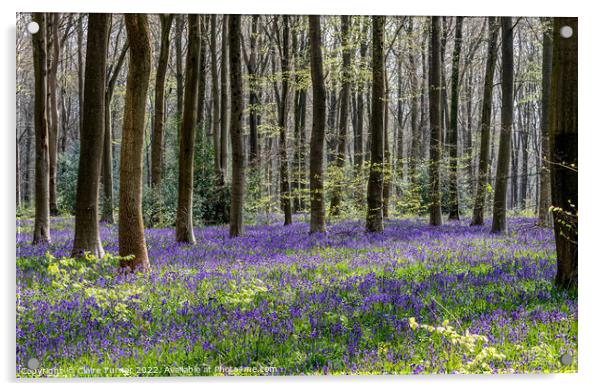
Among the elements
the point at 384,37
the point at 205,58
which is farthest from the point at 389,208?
the point at 205,58

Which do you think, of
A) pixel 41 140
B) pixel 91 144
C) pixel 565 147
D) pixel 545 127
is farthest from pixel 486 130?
pixel 41 140

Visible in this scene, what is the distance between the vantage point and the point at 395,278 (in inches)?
262

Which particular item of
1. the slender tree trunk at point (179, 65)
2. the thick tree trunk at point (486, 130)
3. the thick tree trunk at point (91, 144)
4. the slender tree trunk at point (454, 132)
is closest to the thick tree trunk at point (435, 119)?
the slender tree trunk at point (454, 132)

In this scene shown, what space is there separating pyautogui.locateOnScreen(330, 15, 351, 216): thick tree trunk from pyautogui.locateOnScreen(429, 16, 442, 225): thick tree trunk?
1.44m

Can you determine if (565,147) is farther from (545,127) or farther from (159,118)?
(159,118)

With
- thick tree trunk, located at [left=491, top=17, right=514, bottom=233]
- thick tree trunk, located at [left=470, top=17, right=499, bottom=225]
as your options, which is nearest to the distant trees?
thick tree trunk, located at [left=491, top=17, right=514, bottom=233]

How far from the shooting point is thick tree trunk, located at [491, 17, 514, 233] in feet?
28.0

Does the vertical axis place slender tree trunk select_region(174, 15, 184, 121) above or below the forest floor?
above

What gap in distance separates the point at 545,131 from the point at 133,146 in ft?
17.7

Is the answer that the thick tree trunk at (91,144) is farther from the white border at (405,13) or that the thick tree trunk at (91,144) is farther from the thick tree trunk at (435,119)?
the thick tree trunk at (435,119)

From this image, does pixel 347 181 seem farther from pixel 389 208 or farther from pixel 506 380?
pixel 506 380

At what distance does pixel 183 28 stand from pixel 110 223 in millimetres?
4869

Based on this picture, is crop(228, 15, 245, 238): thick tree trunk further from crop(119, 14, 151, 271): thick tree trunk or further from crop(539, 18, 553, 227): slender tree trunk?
crop(539, 18, 553, 227): slender tree trunk

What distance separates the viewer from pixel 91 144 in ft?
26.2
